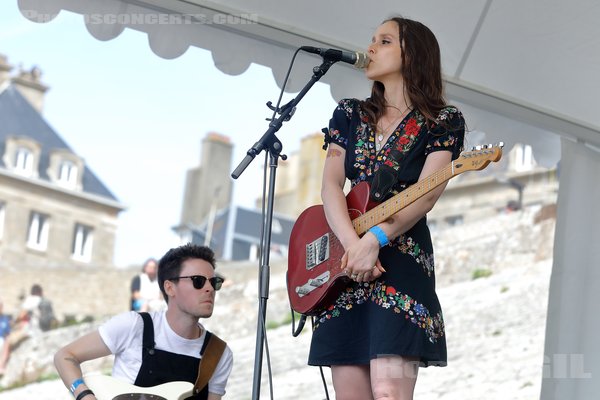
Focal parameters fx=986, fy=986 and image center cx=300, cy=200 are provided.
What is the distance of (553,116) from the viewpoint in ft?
15.4

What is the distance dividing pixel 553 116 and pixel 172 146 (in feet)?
138

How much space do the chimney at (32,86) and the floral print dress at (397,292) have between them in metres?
42.9

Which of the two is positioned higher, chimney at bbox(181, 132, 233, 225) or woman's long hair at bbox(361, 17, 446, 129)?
chimney at bbox(181, 132, 233, 225)

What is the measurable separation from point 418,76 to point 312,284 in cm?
71

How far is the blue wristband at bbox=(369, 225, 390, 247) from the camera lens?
2719 millimetres

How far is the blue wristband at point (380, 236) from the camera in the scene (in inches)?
107

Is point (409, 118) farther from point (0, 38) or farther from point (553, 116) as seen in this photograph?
point (0, 38)

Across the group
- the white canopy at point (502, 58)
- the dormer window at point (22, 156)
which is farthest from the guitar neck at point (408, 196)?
the dormer window at point (22, 156)

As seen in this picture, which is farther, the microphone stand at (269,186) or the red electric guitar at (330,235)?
the microphone stand at (269,186)

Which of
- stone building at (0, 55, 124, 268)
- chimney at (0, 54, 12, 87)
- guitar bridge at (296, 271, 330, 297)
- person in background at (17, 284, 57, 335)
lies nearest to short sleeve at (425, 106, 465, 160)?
guitar bridge at (296, 271, 330, 297)

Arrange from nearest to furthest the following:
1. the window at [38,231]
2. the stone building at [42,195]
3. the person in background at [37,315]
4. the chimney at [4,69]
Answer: the person in background at [37,315] → the window at [38,231] → the stone building at [42,195] → the chimney at [4,69]

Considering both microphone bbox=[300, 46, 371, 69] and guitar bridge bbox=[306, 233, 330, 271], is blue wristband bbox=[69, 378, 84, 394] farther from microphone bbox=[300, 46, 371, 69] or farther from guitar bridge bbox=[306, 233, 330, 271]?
microphone bbox=[300, 46, 371, 69]

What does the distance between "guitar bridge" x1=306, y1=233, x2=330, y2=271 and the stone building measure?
37998 mm

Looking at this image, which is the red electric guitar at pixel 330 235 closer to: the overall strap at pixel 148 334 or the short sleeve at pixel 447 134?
the short sleeve at pixel 447 134
